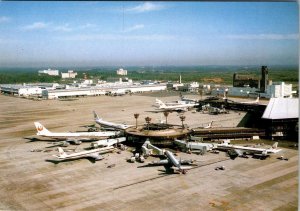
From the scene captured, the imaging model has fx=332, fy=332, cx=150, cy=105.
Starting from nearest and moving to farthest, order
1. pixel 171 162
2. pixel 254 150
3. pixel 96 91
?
pixel 171 162 → pixel 254 150 → pixel 96 91

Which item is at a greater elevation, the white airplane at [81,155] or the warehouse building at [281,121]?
the warehouse building at [281,121]

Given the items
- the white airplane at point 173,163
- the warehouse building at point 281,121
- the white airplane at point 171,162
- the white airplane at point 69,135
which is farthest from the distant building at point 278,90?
the white airplane at point 173,163

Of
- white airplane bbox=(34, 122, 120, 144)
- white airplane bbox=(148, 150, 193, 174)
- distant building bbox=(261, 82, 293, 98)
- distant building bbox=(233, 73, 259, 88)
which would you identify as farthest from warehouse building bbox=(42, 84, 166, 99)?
white airplane bbox=(148, 150, 193, 174)

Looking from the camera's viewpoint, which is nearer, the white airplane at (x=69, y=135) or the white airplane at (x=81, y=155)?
the white airplane at (x=81, y=155)

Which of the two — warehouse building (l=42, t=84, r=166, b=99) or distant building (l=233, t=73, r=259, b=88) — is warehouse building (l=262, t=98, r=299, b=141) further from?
warehouse building (l=42, t=84, r=166, b=99)

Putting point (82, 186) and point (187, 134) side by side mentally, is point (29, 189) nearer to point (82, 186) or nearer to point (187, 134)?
point (82, 186)

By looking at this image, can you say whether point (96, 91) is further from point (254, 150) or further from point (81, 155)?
point (254, 150)

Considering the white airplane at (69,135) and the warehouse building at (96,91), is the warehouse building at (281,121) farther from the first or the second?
the warehouse building at (96,91)

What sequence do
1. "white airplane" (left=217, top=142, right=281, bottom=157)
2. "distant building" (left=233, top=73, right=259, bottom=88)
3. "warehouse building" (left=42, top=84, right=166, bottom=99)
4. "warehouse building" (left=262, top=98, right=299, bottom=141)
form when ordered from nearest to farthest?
"white airplane" (left=217, top=142, right=281, bottom=157) < "warehouse building" (left=262, top=98, right=299, bottom=141) < "distant building" (left=233, top=73, right=259, bottom=88) < "warehouse building" (left=42, top=84, right=166, bottom=99)

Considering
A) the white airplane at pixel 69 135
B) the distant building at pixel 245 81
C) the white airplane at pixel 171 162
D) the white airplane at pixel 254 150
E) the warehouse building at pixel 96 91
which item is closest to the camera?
the white airplane at pixel 171 162

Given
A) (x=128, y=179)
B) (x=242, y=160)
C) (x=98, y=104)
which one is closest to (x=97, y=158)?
(x=128, y=179)

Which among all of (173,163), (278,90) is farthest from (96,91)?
(173,163)
